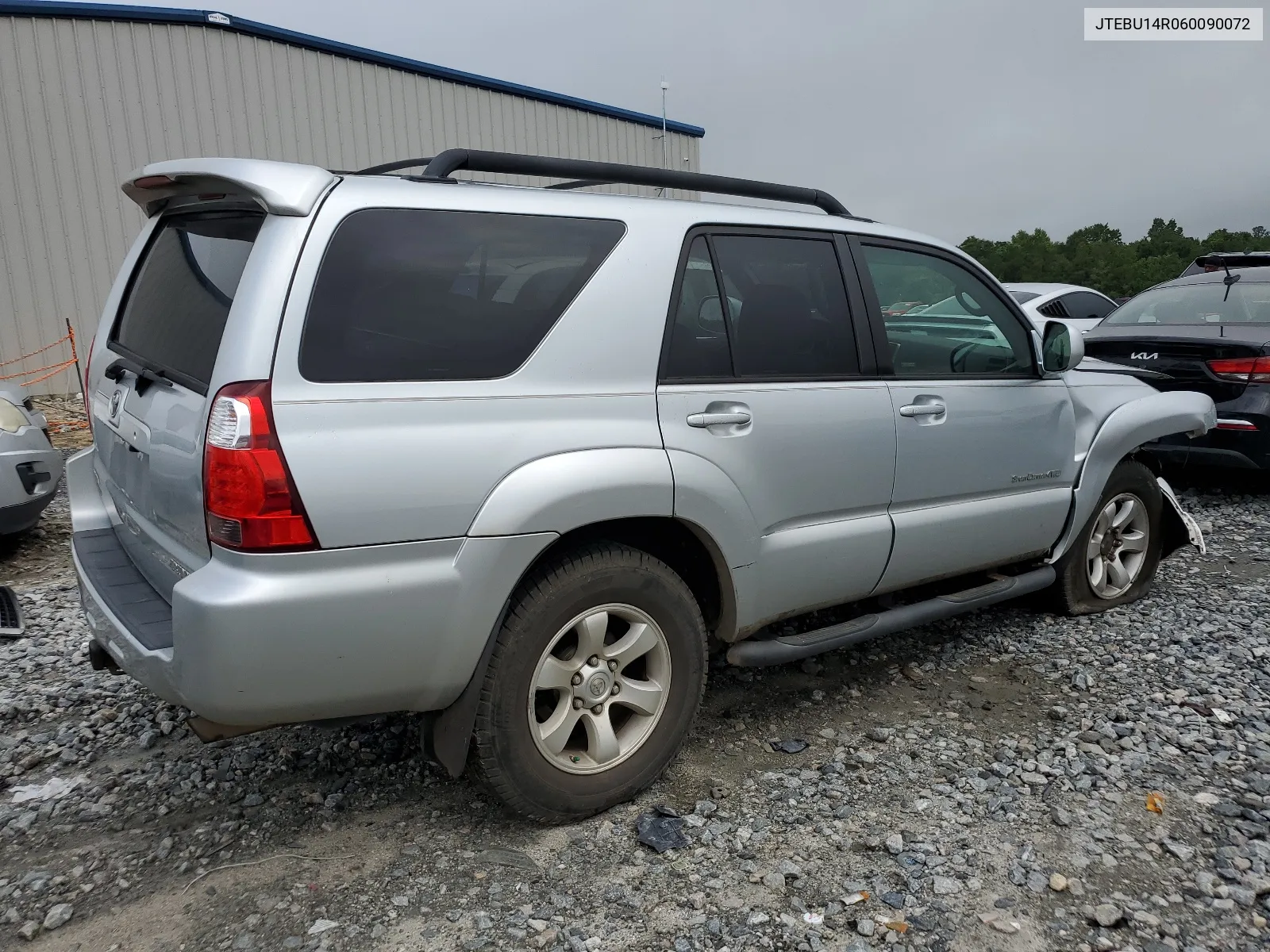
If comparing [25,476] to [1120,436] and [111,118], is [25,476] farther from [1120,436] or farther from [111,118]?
[111,118]

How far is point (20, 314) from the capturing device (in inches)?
443

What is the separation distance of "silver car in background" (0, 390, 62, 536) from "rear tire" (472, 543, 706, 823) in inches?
155

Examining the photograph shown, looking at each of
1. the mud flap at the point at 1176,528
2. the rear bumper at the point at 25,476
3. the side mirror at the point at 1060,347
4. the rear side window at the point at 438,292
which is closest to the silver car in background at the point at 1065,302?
the mud flap at the point at 1176,528

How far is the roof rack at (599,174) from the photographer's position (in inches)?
109

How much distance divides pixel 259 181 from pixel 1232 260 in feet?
29.0

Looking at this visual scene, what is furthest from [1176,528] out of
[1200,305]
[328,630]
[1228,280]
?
[328,630]

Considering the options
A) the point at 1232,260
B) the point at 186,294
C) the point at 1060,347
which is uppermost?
the point at 1232,260

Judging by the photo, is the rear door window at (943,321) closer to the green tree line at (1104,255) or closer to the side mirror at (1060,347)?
the side mirror at (1060,347)

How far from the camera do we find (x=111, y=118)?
1148 cm

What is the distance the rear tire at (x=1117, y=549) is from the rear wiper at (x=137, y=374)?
3.77 meters

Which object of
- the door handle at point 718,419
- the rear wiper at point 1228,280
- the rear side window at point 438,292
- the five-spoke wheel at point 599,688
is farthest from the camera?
the rear wiper at point 1228,280

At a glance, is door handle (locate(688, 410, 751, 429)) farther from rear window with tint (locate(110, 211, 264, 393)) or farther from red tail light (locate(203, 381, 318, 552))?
rear window with tint (locate(110, 211, 264, 393))

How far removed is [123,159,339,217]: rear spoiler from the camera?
7.75ft

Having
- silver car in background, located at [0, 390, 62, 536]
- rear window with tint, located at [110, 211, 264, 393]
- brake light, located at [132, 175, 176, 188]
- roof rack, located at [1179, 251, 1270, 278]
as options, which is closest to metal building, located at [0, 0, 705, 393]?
silver car in background, located at [0, 390, 62, 536]
